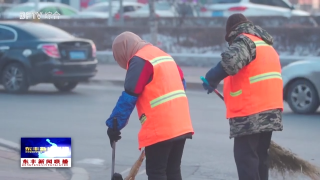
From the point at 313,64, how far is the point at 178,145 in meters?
6.95

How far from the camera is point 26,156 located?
6.41 m

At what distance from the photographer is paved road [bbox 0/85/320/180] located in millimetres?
7496

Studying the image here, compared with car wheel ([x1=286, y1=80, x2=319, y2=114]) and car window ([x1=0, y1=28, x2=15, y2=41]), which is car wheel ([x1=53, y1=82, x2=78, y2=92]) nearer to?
car window ([x1=0, y1=28, x2=15, y2=41])

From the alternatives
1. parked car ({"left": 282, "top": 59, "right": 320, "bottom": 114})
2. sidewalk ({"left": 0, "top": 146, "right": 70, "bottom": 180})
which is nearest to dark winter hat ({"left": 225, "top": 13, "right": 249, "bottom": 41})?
sidewalk ({"left": 0, "top": 146, "right": 70, "bottom": 180})

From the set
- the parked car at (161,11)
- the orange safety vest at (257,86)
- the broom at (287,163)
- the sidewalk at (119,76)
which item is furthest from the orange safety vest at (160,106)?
the parked car at (161,11)

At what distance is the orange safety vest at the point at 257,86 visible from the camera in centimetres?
522

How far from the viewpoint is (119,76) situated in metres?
17.0

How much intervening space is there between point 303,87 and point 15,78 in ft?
19.8

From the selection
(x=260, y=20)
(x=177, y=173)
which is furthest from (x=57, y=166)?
(x=260, y=20)

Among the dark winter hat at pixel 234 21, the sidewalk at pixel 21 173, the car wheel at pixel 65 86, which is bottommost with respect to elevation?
the car wheel at pixel 65 86

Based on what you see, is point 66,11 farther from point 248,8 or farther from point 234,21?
point 234,21

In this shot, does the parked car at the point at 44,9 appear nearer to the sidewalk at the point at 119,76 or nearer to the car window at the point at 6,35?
the sidewalk at the point at 119,76

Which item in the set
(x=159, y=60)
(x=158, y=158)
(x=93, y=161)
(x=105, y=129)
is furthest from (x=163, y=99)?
(x=105, y=129)

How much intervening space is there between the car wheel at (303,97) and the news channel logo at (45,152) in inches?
230
